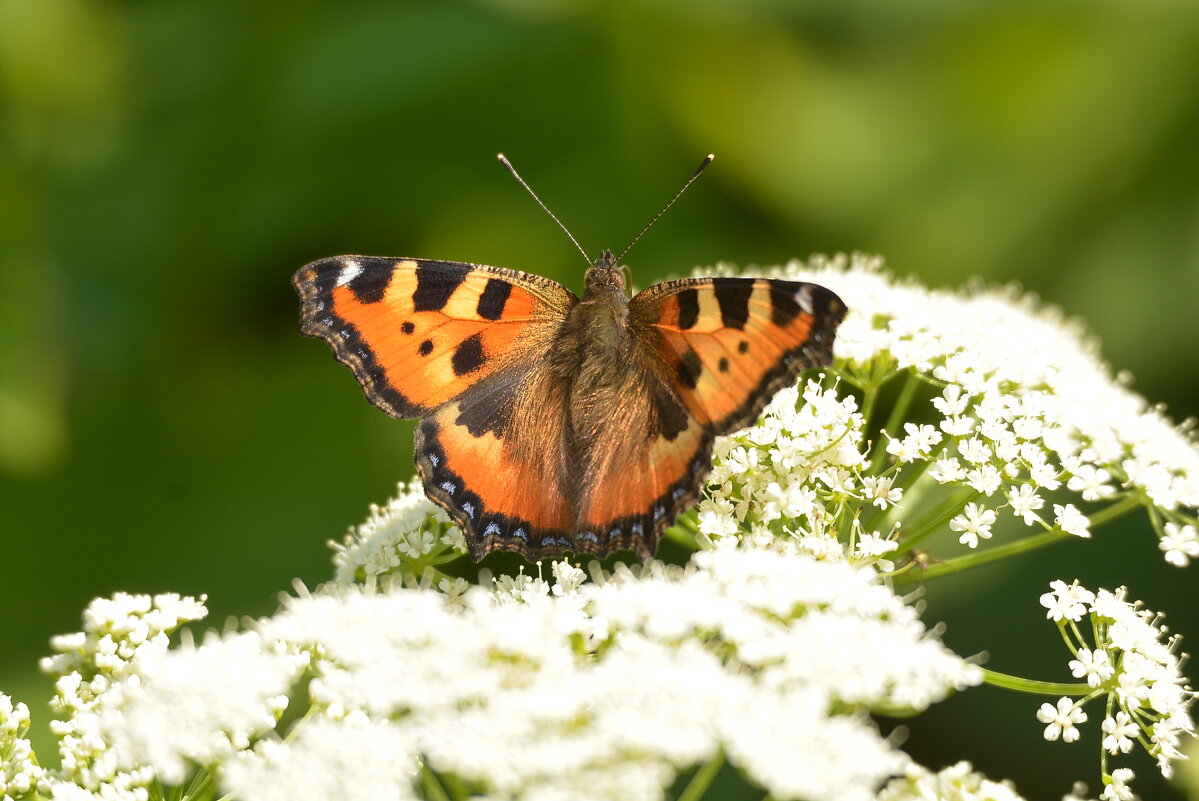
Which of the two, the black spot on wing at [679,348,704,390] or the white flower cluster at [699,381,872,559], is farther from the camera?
the black spot on wing at [679,348,704,390]

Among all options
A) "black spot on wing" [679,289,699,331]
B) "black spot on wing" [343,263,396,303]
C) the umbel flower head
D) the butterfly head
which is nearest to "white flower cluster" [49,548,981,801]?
the umbel flower head

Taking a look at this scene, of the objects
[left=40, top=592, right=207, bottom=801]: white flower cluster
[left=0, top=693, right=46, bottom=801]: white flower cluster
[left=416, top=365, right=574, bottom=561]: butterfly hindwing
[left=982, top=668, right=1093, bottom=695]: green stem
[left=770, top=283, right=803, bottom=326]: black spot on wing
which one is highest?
[left=770, top=283, right=803, bottom=326]: black spot on wing

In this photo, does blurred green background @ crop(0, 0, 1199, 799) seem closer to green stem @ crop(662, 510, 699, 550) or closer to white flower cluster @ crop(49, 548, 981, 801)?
green stem @ crop(662, 510, 699, 550)

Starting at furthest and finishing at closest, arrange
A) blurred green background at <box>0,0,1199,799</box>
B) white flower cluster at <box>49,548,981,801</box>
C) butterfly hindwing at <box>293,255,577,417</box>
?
1. blurred green background at <box>0,0,1199,799</box>
2. butterfly hindwing at <box>293,255,577,417</box>
3. white flower cluster at <box>49,548,981,801</box>

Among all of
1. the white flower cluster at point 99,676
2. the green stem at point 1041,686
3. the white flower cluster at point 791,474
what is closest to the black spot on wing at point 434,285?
the white flower cluster at point 791,474

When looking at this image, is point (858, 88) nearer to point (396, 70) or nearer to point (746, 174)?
point (746, 174)

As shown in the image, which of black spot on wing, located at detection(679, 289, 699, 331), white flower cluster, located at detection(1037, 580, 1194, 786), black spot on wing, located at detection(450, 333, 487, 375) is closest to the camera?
white flower cluster, located at detection(1037, 580, 1194, 786)

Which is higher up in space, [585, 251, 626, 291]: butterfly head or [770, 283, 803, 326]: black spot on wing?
[770, 283, 803, 326]: black spot on wing

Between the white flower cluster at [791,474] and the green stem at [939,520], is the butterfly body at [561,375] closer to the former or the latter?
the white flower cluster at [791,474]
